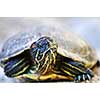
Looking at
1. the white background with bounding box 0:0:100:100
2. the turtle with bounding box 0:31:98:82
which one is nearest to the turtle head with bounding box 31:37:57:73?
the turtle with bounding box 0:31:98:82

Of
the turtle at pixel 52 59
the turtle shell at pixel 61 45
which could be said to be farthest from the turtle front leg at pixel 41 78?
the turtle shell at pixel 61 45

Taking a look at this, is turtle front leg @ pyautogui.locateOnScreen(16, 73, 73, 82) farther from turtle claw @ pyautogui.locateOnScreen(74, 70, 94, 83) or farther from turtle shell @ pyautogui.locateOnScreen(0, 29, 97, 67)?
turtle shell @ pyautogui.locateOnScreen(0, 29, 97, 67)

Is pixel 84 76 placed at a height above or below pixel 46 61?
below
